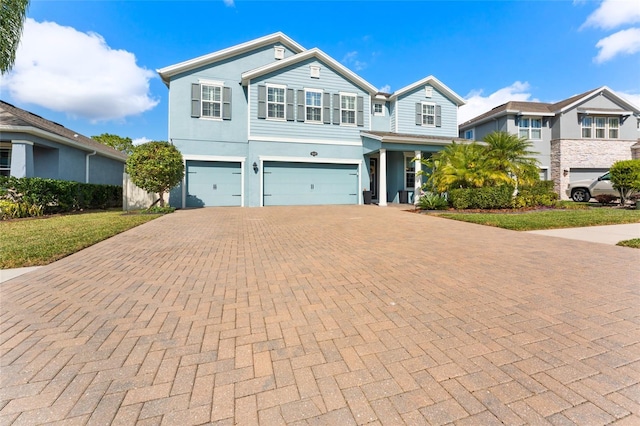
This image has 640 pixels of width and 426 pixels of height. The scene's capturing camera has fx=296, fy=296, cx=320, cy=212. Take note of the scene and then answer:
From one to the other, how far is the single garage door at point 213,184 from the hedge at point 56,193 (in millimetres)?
4427

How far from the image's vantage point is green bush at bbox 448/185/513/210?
1287 cm

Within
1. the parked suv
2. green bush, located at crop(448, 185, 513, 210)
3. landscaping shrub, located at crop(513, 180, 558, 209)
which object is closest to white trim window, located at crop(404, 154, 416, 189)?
green bush, located at crop(448, 185, 513, 210)

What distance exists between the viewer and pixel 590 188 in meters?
16.9

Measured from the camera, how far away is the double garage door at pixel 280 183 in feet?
54.2

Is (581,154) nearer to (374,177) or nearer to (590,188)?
(590,188)

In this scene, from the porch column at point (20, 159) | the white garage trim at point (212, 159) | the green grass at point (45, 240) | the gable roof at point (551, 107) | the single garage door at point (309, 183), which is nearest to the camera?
the green grass at point (45, 240)

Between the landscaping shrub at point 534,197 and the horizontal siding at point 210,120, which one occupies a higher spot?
the horizontal siding at point 210,120

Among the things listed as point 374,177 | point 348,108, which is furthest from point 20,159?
point 374,177

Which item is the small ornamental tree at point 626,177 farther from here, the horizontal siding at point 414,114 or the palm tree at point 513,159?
the horizontal siding at point 414,114

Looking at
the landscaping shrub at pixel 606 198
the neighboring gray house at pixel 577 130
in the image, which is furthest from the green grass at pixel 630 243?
the neighboring gray house at pixel 577 130

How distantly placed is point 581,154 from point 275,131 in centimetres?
2321

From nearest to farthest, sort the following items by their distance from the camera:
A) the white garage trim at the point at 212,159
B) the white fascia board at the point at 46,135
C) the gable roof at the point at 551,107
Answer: the white fascia board at the point at 46,135 < the white garage trim at the point at 212,159 < the gable roof at the point at 551,107

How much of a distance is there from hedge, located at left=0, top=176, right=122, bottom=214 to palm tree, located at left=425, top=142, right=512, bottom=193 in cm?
1668

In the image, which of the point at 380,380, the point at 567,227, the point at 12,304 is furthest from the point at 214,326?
the point at 567,227
